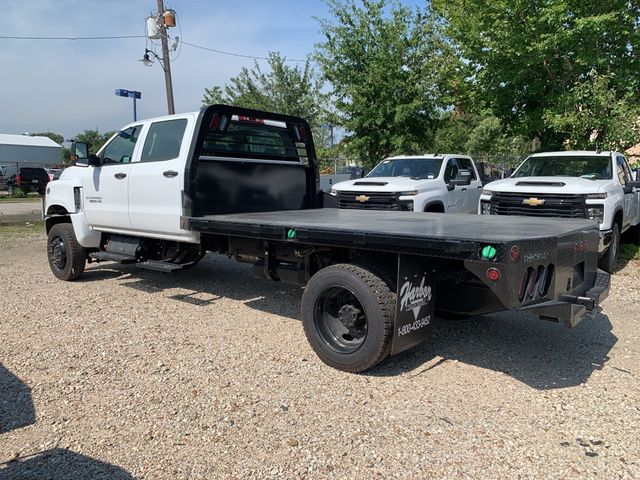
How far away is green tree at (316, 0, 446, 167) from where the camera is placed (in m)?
14.9

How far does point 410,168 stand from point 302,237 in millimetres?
6776

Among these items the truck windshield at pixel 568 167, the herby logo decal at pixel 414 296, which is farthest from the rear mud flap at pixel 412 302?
the truck windshield at pixel 568 167

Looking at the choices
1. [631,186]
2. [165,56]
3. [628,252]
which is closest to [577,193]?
[631,186]

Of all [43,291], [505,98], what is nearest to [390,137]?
[505,98]

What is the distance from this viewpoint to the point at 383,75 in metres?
14.9

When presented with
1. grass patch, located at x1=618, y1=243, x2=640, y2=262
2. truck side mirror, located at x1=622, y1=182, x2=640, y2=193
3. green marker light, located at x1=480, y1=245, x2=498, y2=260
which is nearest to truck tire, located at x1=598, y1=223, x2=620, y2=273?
truck side mirror, located at x1=622, y1=182, x2=640, y2=193

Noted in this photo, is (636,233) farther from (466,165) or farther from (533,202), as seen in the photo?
(533,202)

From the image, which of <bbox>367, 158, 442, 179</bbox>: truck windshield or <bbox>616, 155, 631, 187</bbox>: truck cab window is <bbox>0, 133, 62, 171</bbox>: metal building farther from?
<bbox>616, 155, 631, 187</bbox>: truck cab window

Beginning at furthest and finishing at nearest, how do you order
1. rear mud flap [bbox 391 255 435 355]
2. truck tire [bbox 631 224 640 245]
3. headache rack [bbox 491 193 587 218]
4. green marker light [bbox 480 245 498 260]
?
truck tire [bbox 631 224 640 245], headache rack [bbox 491 193 587 218], rear mud flap [bbox 391 255 435 355], green marker light [bbox 480 245 498 260]

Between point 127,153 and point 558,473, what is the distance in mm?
6033

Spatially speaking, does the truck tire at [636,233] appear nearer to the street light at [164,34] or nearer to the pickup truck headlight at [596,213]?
the pickup truck headlight at [596,213]

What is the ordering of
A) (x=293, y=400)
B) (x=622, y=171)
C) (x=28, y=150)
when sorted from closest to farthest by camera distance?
(x=293, y=400) → (x=622, y=171) → (x=28, y=150)

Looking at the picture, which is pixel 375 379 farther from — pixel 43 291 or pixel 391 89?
pixel 391 89

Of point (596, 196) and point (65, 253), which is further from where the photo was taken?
point (65, 253)
